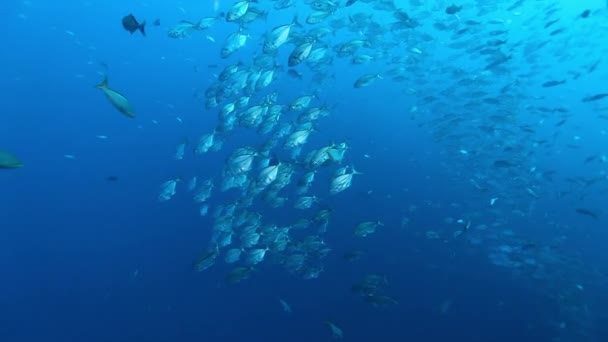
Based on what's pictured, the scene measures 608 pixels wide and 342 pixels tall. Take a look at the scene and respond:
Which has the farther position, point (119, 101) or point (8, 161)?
point (119, 101)

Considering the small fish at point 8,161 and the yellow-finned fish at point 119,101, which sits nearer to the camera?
the small fish at point 8,161

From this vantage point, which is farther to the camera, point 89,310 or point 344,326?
point 89,310

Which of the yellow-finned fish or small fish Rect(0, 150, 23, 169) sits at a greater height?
the yellow-finned fish

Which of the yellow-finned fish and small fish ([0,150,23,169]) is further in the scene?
the yellow-finned fish

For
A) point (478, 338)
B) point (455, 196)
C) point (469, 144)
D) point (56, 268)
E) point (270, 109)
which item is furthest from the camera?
point (469, 144)

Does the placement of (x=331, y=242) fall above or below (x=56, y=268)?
below

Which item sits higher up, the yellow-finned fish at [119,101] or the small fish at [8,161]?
the yellow-finned fish at [119,101]

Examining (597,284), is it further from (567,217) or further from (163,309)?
(163,309)

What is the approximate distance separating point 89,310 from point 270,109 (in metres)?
9.63

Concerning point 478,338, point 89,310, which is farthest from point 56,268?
point 478,338

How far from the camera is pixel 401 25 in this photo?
11.7 meters

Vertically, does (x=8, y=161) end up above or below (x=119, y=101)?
below

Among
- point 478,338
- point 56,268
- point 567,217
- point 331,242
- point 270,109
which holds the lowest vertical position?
point 567,217

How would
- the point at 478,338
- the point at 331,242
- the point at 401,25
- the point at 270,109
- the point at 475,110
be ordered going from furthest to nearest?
1. the point at 475,110
2. the point at 331,242
3. the point at 401,25
4. the point at 478,338
5. the point at 270,109
